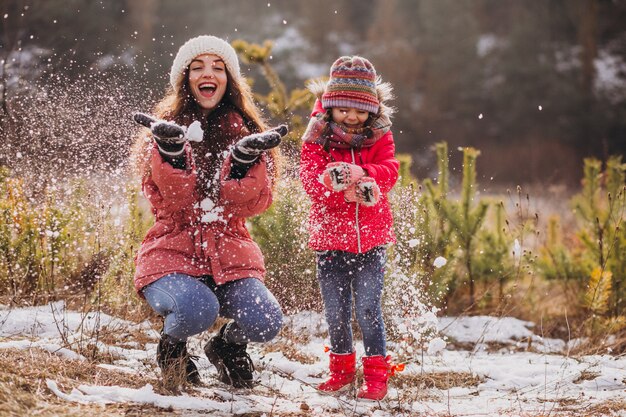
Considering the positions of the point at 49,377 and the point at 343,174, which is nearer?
the point at 49,377

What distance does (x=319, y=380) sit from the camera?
331 cm

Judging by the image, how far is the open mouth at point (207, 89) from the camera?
3.08 meters

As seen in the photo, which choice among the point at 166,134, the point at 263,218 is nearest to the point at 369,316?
the point at 166,134

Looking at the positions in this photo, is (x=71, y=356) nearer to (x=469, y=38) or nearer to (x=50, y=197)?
(x=50, y=197)

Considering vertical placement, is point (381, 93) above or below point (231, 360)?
above

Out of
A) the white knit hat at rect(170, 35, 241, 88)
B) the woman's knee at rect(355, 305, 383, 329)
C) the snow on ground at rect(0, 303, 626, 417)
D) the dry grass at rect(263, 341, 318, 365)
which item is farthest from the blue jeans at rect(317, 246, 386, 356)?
the white knit hat at rect(170, 35, 241, 88)

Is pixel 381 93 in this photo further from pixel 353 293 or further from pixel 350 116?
pixel 353 293

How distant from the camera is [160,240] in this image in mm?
2879

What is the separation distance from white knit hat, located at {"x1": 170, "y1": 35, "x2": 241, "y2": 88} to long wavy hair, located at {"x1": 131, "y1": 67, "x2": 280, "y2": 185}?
0.11 ft

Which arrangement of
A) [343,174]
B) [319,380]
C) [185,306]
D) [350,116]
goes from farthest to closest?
[319,380]
[350,116]
[343,174]
[185,306]

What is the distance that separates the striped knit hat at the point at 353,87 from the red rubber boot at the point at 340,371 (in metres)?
1.16

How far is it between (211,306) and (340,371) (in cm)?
73

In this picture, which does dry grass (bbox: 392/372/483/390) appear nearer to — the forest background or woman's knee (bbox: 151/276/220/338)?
the forest background

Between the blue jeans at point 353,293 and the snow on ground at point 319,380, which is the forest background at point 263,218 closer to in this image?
the snow on ground at point 319,380
